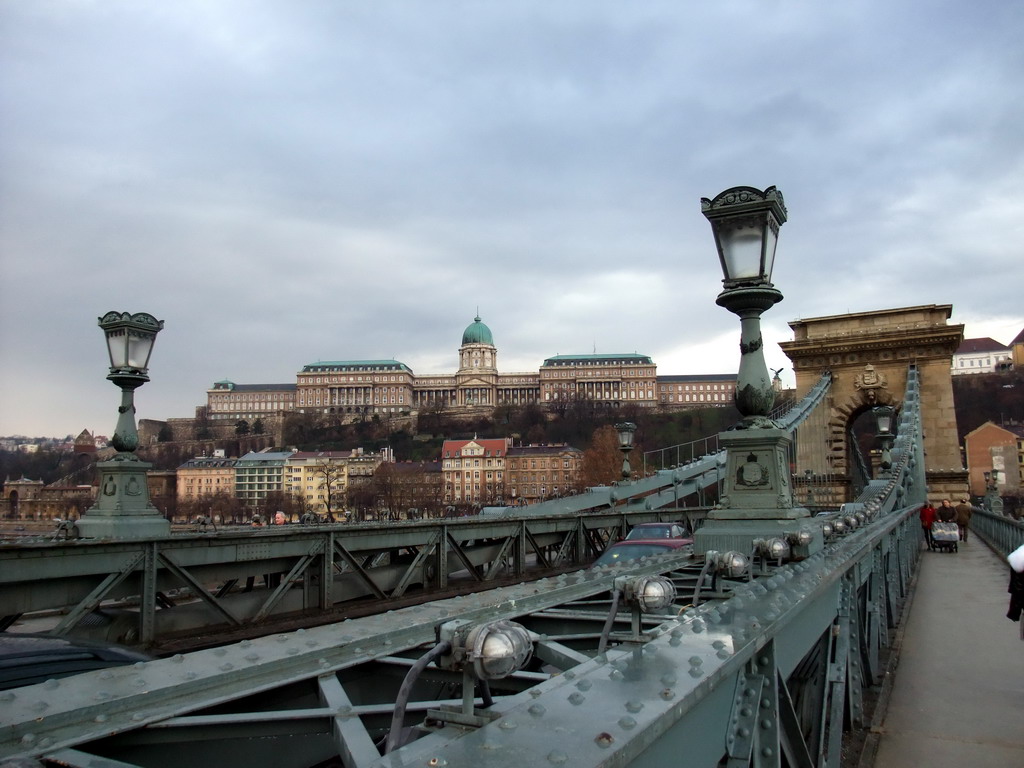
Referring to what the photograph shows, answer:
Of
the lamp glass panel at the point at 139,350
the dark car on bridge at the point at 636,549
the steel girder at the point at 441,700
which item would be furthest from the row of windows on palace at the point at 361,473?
the steel girder at the point at 441,700

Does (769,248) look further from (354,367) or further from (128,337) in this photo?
(354,367)

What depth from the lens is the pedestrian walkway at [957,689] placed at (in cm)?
580

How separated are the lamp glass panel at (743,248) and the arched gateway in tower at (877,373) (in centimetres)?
2961

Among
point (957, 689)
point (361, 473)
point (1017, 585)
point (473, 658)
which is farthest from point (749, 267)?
point (361, 473)

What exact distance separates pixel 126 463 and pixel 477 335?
170 metres

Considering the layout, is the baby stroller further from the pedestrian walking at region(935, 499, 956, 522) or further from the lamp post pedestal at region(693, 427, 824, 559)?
the lamp post pedestal at region(693, 427, 824, 559)

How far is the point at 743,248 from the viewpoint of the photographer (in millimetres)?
6727

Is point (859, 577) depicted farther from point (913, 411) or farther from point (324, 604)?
point (913, 411)

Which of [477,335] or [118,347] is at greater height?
→ [477,335]

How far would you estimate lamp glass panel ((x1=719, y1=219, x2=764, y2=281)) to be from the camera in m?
6.64

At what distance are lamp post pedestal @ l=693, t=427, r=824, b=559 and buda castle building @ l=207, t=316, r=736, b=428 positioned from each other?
521 ft

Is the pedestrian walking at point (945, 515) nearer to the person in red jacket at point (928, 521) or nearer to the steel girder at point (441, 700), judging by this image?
the person in red jacket at point (928, 521)

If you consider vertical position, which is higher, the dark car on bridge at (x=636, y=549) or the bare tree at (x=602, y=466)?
the bare tree at (x=602, y=466)

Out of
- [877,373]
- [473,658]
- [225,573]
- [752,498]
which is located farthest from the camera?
[877,373]
